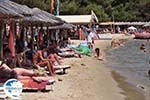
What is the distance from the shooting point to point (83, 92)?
16.0 m

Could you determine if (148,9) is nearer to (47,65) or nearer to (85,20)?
(85,20)

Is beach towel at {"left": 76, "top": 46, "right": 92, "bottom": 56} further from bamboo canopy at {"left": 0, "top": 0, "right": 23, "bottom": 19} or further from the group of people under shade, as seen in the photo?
bamboo canopy at {"left": 0, "top": 0, "right": 23, "bottom": 19}

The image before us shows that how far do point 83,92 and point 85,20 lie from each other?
41.9 metres

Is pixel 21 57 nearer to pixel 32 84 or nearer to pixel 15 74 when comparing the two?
pixel 32 84

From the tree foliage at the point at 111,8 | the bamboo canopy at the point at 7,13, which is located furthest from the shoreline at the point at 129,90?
the tree foliage at the point at 111,8

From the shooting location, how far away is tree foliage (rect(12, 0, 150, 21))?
3573 inches

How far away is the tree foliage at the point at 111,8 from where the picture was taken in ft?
298

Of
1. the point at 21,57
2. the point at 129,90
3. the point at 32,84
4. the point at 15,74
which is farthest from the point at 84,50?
the point at 15,74

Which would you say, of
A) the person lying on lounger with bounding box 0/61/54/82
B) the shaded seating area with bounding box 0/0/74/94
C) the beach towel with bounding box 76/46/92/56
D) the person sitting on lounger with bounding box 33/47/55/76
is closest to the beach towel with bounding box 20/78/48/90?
the shaded seating area with bounding box 0/0/74/94

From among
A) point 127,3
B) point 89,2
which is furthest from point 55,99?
point 127,3

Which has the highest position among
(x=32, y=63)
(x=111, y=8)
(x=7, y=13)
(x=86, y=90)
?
(x=111, y=8)

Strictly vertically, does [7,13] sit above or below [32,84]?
above

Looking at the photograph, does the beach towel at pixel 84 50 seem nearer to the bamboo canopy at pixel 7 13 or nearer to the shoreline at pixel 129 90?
the shoreline at pixel 129 90

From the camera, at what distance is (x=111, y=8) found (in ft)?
344
